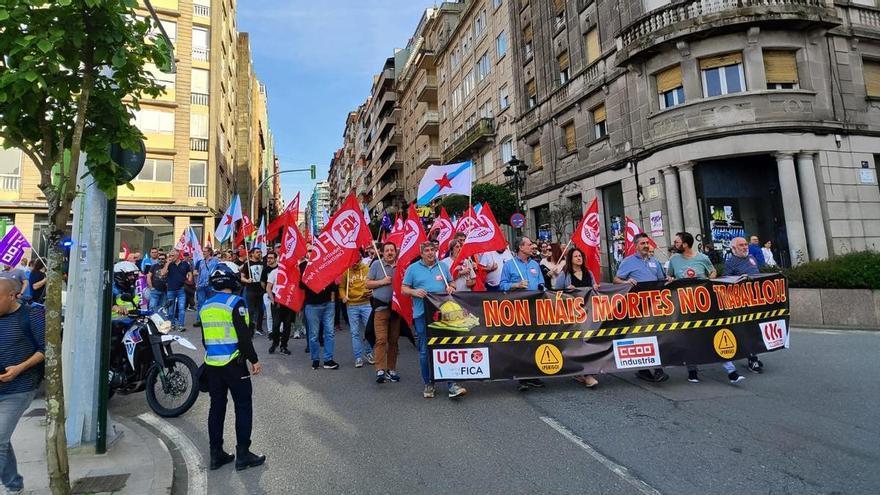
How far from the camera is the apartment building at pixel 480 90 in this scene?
30.9m

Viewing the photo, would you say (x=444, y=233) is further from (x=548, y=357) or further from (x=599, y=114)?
(x=599, y=114)

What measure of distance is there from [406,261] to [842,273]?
30.6ft

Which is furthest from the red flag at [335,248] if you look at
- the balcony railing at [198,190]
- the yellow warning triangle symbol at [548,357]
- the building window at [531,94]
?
the balcony railing at [198,190]

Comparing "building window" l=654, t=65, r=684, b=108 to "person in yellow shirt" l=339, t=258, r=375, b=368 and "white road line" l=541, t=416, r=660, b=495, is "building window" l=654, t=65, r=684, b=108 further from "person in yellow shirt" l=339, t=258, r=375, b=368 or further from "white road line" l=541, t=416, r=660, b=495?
"white road line" l=541, t=416, r=660, b=495

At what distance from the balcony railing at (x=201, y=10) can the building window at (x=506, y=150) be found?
2194cm

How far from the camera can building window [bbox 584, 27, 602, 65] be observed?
21.6 meters

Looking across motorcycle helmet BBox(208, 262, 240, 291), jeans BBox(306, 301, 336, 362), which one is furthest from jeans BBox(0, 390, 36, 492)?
jeans BBox(306, 301, 336, 362)

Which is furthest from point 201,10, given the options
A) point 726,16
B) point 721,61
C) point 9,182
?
point 721,61

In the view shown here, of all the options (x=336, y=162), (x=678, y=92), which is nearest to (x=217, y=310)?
(x=678, y=92)

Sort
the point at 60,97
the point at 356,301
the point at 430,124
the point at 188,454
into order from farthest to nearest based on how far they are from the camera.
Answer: the point at 430,124, the point at 356,301, the point at 188,454, the point at 60,97

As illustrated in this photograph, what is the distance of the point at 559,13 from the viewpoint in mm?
24594

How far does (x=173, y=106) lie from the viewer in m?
29.3

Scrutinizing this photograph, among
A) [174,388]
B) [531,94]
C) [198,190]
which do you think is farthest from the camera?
[198,190]

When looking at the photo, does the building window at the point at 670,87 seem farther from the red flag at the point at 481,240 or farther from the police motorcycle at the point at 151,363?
the police motorcycle at the point at 151,363
